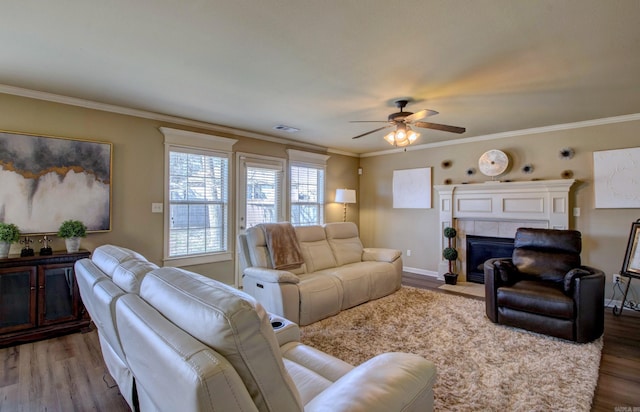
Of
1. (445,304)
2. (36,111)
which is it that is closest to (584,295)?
(445,304)

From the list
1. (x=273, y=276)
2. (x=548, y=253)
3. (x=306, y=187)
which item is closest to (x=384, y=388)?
(x=273, y=276)

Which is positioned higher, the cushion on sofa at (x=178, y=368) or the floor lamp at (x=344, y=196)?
the floor lamp at (x=344, y=196)

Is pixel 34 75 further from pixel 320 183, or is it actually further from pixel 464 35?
Answer: pixel 320 183

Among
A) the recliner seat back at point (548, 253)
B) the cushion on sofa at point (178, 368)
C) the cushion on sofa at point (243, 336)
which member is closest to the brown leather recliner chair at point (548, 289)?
the recliner seat back at point (548, 253)

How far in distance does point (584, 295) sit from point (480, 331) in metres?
0.98

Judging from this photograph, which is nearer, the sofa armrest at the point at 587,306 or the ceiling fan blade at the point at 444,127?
the sofa armrest at the point at 587,306

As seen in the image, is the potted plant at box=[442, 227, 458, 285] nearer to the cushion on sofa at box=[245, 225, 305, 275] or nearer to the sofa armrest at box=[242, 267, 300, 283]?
the cushion on sofa at box=[245, 225, 305, 275]

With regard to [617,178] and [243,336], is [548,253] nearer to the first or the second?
[617,178]

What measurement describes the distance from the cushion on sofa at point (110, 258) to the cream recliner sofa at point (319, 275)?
1542 mm

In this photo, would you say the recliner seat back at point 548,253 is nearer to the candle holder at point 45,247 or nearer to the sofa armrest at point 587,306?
the sofa armrest at point 587,306

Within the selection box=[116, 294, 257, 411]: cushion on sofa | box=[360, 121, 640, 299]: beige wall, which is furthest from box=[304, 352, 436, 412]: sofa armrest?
box=[360, 121, 640, 299]: beige wall

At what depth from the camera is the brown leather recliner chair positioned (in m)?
2.88

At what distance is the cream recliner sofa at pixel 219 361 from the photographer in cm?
78

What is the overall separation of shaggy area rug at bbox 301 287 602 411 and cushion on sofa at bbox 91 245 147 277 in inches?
70.1
